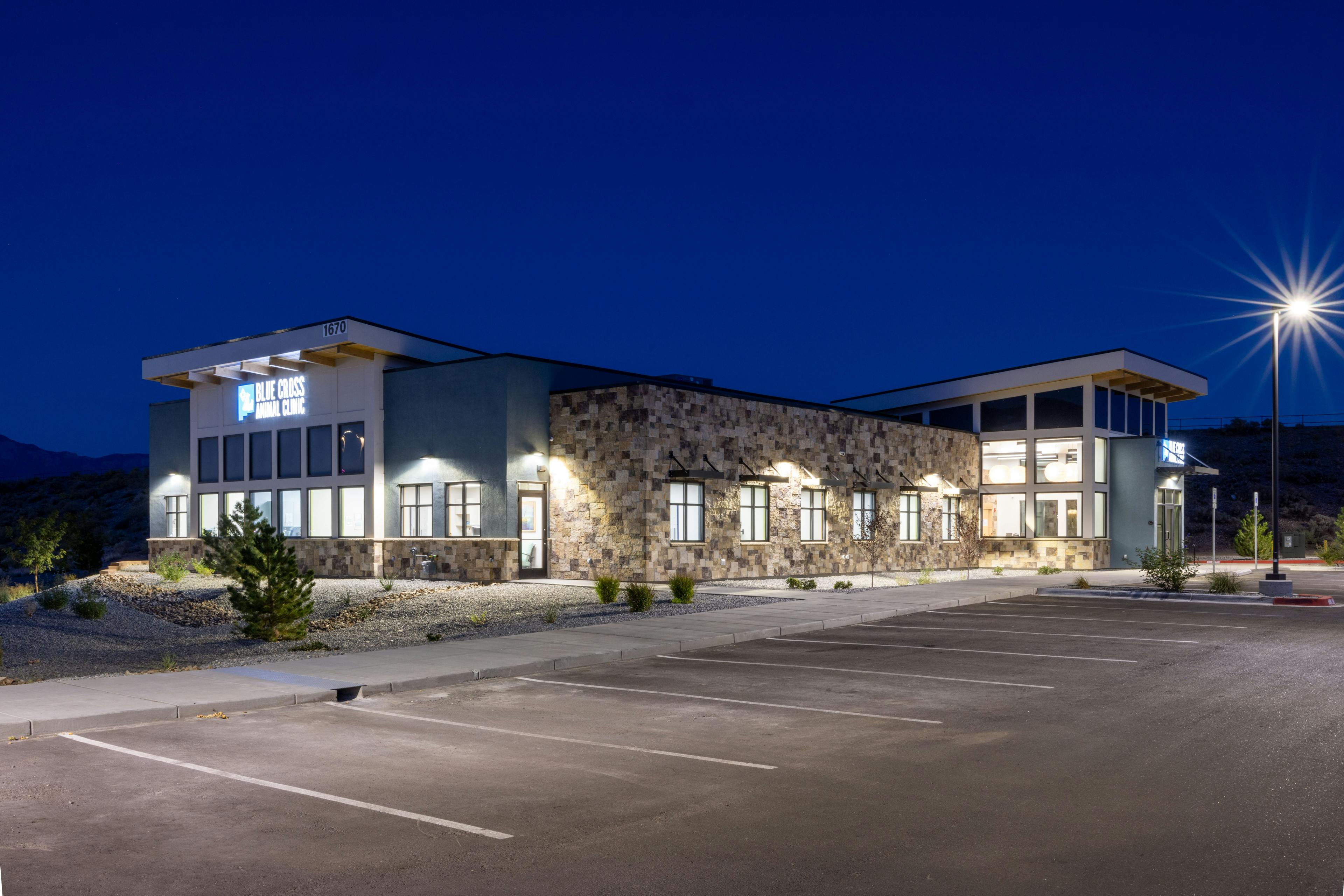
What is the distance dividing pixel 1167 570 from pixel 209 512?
1198 inches

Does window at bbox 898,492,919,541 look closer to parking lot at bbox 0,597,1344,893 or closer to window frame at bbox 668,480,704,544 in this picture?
window frame at bbox 668,480,704,544

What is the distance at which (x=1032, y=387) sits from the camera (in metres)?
40.7

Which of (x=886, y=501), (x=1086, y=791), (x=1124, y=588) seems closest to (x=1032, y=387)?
(x=886, y=501)

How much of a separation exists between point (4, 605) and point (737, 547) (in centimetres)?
1765

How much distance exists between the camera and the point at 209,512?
38.8 meters

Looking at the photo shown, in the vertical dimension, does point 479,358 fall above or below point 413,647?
above

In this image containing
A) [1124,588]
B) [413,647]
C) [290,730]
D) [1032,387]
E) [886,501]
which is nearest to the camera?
[290,730]

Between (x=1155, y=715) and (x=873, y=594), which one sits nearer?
(x=1155, y=715)

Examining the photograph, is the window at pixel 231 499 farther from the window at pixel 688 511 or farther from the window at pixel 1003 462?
the window at pixel 1003 462

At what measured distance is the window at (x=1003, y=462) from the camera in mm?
41062

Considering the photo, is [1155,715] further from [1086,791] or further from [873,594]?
[873,594]

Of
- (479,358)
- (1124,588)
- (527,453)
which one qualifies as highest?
(479,358)

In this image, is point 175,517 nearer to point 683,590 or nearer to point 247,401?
point 247,401

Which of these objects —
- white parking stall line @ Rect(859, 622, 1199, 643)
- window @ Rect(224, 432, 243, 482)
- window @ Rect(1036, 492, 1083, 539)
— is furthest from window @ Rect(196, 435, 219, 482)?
window @ Rect(1036, 492, 1083, 539)
